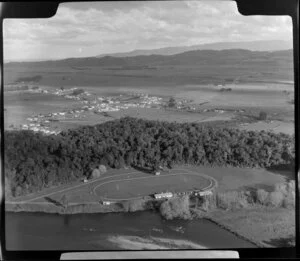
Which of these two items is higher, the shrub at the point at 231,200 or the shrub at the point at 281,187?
the shrub at the point at 281,187

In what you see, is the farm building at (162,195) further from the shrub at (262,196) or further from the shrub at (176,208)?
the shrub at (262,196)

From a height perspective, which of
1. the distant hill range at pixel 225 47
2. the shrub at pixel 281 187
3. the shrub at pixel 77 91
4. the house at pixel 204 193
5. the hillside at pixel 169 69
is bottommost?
the house at pixel 204 193

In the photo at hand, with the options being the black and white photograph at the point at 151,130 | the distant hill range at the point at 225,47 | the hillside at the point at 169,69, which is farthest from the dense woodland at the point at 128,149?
the distant hill range at the point at 225,47

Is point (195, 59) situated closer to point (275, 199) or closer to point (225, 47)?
point (225, 47)

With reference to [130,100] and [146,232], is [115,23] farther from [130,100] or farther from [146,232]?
[146,232]

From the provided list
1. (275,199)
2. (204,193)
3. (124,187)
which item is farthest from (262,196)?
(124,187)

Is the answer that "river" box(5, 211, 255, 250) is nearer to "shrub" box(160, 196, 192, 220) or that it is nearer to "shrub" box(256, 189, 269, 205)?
"shrub" box(160, 196, 192, 220)

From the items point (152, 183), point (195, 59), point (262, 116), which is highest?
point (195, 59)
